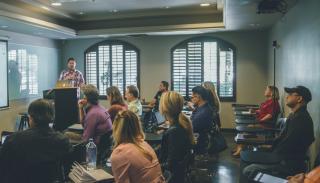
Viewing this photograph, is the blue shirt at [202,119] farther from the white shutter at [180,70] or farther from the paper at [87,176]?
the white shutter at [180,70]

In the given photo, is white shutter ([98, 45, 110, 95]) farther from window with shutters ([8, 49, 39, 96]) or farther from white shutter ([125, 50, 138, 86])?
window with shutters ([8, 49, 39, 96])

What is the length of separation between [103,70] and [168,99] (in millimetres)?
6213

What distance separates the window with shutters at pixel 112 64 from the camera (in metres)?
8.91

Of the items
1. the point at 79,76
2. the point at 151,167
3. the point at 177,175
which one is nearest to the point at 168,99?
the point at 177,175

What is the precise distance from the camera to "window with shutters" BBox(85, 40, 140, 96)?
8914 millimetres

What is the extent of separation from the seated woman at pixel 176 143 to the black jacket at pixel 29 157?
1001mm

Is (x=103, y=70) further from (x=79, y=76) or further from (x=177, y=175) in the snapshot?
(x=177, y=175)

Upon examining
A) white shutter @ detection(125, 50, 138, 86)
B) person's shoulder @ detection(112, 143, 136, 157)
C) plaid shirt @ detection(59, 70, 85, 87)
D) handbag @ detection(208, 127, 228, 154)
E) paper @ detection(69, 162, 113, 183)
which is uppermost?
white shutter @ detection(125, 50, 138, 86)

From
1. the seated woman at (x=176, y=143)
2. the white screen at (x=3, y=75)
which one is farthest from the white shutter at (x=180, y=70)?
the seated woman at (x=176, y=143)

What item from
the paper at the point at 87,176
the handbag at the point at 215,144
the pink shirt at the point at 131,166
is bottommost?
the handbag at the point at 215,144

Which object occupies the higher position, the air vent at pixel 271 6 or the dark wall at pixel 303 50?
the air vent at pixel 271 6

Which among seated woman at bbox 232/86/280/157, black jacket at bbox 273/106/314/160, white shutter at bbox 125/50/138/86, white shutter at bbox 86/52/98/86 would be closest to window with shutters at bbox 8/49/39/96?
white shutter at bbox 86/52/98/86

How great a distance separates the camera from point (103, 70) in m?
9.13

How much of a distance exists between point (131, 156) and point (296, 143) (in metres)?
1.86
